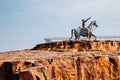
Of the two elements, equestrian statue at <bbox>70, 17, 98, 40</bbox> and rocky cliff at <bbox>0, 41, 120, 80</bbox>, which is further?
equestrian statue at <bbox>70, 17, 98, 40</bbox>

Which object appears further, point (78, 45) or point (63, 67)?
point (78, 45)

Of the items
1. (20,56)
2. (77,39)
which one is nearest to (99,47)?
(77,39)

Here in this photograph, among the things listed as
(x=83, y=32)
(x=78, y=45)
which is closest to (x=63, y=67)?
(x=78, y=45)

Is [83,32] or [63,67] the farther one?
[83,32]

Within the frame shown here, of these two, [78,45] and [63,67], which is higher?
[78,45]

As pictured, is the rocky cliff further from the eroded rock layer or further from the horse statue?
the horse statue

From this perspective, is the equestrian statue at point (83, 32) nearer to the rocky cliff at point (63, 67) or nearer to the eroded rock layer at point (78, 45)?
the eroded rock layer at point (78, 45)

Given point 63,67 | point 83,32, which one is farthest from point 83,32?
point 63,67

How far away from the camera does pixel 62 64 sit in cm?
3681

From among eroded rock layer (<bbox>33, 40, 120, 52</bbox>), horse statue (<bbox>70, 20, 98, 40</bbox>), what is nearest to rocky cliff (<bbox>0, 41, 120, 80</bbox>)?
eroded rock layer (<bbox>33, 40, 120, 52</bbox>)

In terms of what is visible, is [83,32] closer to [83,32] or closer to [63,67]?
[83,32]

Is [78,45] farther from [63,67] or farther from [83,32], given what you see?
[63,67]

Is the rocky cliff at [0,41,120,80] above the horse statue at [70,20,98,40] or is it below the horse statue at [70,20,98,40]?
Result: below

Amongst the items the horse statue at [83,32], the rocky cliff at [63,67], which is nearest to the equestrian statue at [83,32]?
the horse statue at [83,32]
